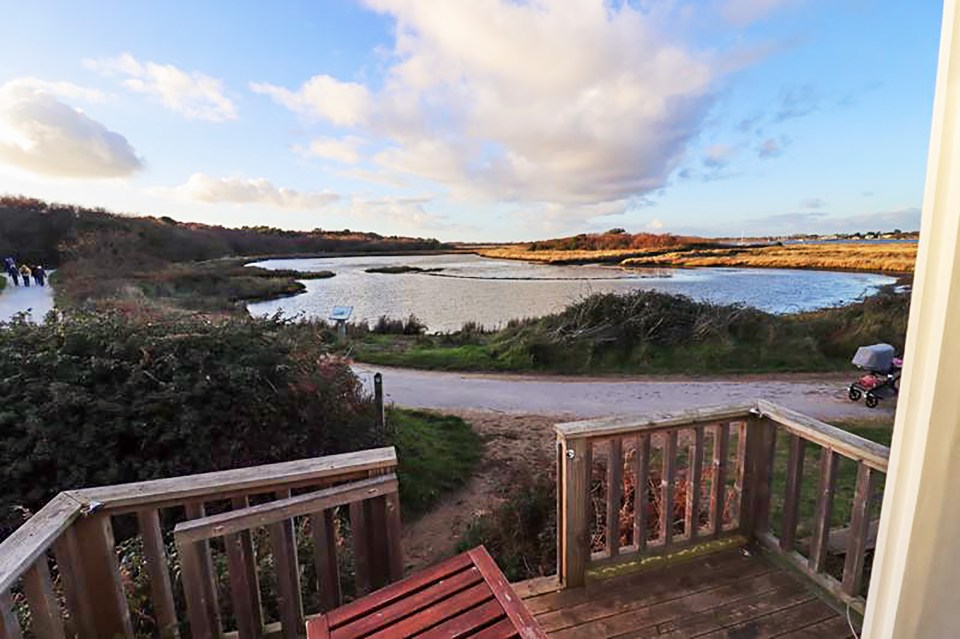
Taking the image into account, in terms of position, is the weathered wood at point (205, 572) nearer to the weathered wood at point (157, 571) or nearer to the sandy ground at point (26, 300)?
the weathered wood at point (157, 571)

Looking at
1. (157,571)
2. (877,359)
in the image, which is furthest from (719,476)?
(877,359)

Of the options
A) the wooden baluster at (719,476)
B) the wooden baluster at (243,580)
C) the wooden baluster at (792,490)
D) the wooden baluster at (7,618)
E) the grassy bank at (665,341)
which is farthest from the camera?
the grassy bank at (665,341)

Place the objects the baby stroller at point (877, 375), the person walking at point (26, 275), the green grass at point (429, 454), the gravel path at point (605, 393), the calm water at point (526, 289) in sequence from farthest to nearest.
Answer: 1. the person walking at point (26, 275)
2. the calm water at point (526, 289)
3. the gravel path at point (605, 393)
4. the baby stroller at point (877, 375)
5. the green grass at point (429, 454)

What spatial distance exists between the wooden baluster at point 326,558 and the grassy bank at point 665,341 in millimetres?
7973

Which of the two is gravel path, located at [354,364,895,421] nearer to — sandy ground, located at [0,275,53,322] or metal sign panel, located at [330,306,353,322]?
metal sign panel, located at [330,306,353,322]

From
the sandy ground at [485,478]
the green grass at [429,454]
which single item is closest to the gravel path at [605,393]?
the sandy ground at [485,478]

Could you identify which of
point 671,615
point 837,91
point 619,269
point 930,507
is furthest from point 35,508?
point 619,269

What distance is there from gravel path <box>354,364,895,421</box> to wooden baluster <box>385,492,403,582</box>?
5.08 metres

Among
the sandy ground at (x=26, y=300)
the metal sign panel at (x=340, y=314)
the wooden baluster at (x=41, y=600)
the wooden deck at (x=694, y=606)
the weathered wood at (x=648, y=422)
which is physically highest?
the weathered wood at (x=648, y=422)

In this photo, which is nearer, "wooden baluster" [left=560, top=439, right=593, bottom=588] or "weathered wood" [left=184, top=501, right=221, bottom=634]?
"weathered wood" [left=184, top=501, right=221, bottom=634]

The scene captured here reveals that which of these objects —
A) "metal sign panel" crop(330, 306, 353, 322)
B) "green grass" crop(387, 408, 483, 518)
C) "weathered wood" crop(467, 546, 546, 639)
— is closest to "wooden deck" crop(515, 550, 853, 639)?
"weathered wood" crop(467, 546, 546, 639)

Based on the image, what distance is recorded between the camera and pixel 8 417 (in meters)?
3.22

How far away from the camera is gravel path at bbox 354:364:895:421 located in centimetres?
686

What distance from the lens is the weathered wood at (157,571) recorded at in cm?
159
